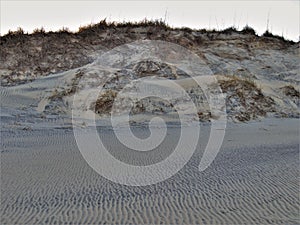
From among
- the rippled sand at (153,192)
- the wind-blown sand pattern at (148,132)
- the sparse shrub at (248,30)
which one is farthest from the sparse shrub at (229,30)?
the rippled sand at (153,192)

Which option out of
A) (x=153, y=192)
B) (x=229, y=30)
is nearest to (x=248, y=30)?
(x=229, y=30)

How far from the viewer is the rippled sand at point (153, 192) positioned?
3900 millimetres

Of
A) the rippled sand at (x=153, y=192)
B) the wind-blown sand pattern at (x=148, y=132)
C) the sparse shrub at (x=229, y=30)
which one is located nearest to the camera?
the rippled sand at (x=153, y=192)

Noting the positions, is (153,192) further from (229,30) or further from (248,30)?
(248,30)

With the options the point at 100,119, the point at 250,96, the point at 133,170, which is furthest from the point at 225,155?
the point at 250,96

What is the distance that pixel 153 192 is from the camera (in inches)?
186

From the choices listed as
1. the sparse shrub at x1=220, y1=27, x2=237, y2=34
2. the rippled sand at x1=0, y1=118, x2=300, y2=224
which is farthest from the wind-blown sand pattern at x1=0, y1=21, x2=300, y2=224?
the sparse shrub at x1=220, y1=27, x2=237, y2=34

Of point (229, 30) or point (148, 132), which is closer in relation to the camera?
point (148, 132)

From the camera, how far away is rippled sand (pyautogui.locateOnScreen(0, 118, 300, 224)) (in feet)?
12.8

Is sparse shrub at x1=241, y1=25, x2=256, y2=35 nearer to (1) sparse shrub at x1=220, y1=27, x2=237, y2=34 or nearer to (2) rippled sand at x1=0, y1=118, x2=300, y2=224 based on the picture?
(1) sparse shrub at x1=220, y1=27, x2=237, y2=34

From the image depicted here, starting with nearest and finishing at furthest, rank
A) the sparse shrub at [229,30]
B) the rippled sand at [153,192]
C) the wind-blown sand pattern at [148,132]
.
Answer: the rippled sand at [153,192] → the wind-blown sand pattern at [148,132] → the sparse shrub at [229,30]

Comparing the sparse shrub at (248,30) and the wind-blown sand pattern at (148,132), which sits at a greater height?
the sparse shrub at (248,30)

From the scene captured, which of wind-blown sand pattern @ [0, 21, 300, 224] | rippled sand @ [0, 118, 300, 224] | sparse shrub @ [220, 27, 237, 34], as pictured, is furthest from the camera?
sparse shrub @ [220, 27, 237, 34]

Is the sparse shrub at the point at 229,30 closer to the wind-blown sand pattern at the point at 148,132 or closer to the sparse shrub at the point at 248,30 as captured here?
the wind-blown sand pattern at the point at 148,132
